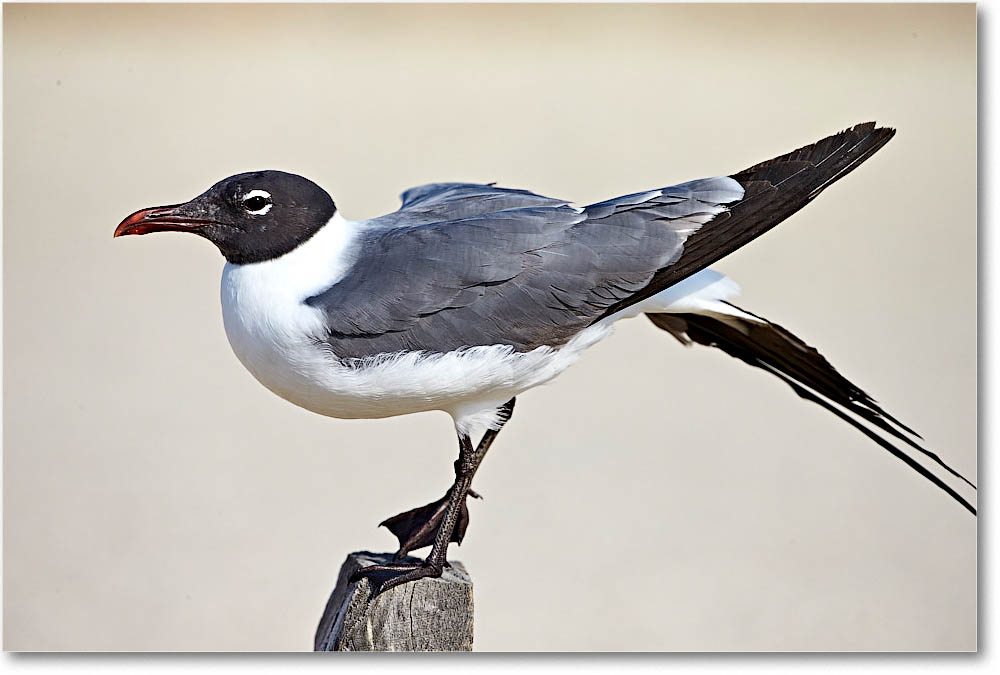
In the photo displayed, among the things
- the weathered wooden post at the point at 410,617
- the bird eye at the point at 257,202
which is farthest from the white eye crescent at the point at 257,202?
the weathered wooden post at the point at 410,617

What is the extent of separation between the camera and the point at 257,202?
167cm

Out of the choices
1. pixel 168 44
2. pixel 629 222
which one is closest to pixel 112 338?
pixel 168 44

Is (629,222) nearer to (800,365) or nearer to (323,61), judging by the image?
(800,365)

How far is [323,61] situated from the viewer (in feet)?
9.09

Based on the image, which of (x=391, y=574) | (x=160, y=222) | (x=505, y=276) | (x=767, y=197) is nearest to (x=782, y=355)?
(x=767, y=197)

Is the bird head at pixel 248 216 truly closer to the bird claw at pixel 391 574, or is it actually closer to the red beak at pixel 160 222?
the red beak at pixel 160 222

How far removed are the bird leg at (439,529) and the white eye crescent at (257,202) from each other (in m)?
0.44

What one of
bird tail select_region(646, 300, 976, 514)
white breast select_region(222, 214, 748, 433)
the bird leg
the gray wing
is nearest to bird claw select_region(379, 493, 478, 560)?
the bird leg

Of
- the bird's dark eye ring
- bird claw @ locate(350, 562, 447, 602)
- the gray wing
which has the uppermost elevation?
the bird's dark eye ring

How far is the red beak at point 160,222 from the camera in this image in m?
1.67

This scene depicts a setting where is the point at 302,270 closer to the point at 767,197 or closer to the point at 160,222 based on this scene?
the point at 160,222

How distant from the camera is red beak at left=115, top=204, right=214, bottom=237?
5.47 ft

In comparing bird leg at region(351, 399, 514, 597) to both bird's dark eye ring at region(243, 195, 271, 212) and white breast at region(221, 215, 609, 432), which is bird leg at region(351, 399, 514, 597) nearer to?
white breast at region(221, 215, 609, 432)

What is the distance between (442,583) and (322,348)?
1.29 ft
